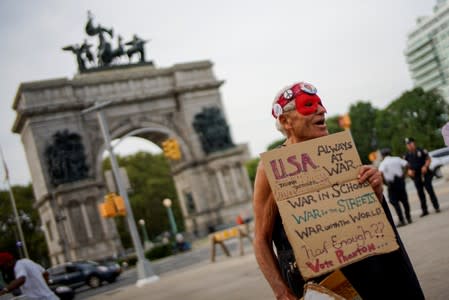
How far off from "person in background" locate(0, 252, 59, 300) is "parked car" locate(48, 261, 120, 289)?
55.2 ft

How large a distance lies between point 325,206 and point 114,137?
3923 centimetres

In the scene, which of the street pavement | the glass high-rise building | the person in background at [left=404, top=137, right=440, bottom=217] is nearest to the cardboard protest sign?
the street pavement

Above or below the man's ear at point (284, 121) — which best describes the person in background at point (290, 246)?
below

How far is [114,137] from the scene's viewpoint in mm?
41094

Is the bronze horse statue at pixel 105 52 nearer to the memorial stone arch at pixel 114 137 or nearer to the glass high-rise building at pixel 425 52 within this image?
the memorial stone arch at pixel 114 137

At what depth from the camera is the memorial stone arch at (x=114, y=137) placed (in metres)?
37.6

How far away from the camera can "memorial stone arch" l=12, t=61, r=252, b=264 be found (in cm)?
3759

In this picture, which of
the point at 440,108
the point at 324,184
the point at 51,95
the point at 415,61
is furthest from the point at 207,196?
the point at 415,61

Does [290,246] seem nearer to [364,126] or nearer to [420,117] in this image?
[420,117]

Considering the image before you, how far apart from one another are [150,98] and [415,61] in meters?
69.0

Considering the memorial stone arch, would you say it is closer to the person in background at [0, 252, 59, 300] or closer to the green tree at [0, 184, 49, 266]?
the green tree at [0, 184, 49, 266]

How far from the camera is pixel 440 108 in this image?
5578 cm

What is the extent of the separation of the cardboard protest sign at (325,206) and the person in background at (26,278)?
4.58 m

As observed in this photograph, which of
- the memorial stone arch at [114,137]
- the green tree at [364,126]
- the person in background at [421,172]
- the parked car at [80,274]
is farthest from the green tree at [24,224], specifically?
the green tree at [364,126]
